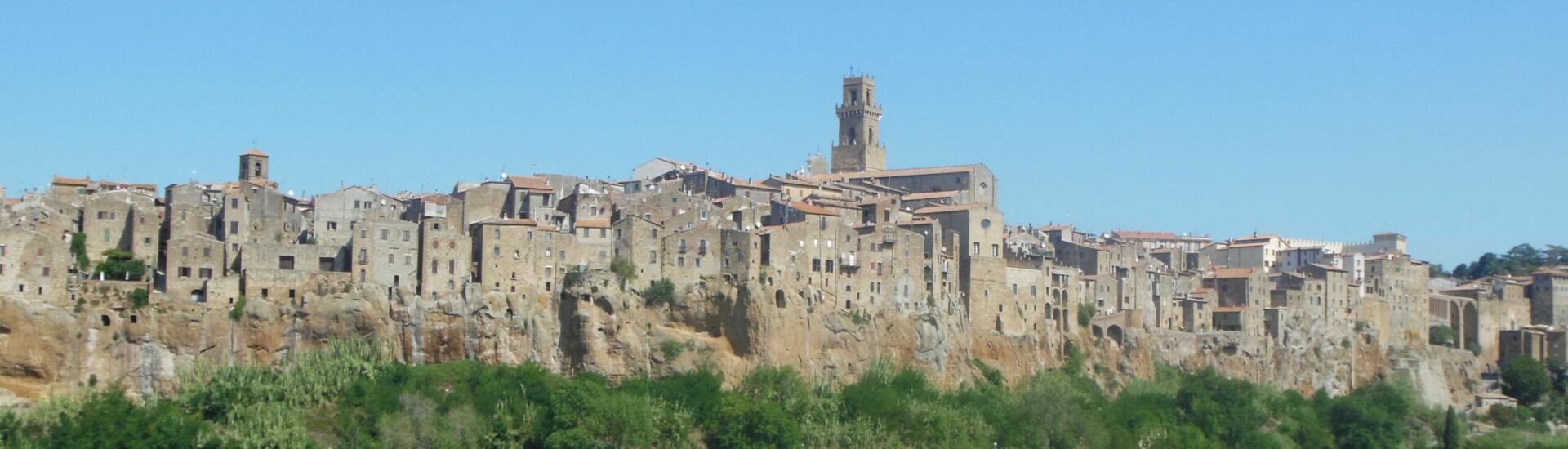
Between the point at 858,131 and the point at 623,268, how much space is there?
136 ft

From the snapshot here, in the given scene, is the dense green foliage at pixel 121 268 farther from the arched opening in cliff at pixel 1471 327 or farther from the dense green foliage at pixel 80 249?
the arched opening in cliff at pixel 1471 327

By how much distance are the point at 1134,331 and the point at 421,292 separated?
112ft

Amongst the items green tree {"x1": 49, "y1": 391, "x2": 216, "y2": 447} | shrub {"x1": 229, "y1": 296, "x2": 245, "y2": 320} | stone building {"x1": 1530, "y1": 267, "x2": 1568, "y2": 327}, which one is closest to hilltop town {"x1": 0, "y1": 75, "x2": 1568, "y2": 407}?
shrub {"x1": 229, "y1": 296, "x2": 245, "y2": 320}

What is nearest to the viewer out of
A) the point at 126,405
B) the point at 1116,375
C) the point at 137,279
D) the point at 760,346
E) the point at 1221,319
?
the point at 126,405

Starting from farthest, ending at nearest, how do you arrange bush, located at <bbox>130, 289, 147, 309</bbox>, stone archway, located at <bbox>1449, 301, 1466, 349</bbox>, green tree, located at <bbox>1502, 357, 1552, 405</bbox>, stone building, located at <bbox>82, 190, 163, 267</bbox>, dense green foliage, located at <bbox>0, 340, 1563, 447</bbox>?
stone archway, located at <bbox>1449, 301, 1466, 349</bbox> → green tree, located at <bbox>1502, 357, 1552, 405</bbox> → stone building, located at <bbox>82, 190, 163, 267</bbox> → bush, located at <bbox>130, 289, 147, 309</bbox> → dense green foliage, located at <bbox>0, 340, 1563, 447</bbox>

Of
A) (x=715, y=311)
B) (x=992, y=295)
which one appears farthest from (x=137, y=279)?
(x=992, y=295)

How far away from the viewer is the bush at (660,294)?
260 feet

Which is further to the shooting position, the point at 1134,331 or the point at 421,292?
the point at 1134,331

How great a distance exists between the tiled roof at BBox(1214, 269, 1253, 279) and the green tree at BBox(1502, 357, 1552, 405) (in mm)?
15768

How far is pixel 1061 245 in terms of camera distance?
10225cm

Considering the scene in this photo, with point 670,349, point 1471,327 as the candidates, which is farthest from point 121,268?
point 1471,327

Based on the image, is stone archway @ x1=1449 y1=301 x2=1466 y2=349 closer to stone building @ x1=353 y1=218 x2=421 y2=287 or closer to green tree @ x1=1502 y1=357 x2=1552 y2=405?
green tree @ x1=1502 y1=357 x2=1552 y2=405

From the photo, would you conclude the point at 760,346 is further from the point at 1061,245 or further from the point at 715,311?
the point at 1061,245

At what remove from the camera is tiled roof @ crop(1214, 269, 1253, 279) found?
103750 millimetres
